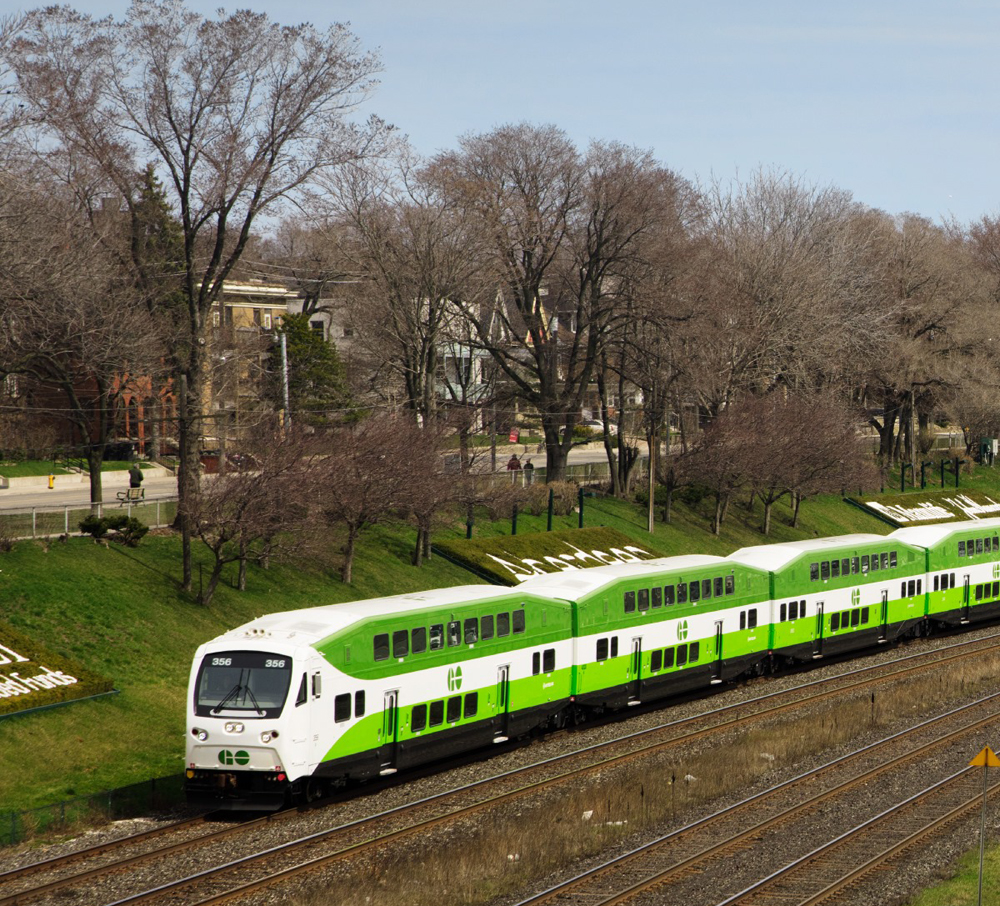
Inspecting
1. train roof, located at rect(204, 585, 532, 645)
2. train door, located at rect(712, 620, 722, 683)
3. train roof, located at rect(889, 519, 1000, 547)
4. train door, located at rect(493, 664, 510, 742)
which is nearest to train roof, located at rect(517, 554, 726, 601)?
train door, located at rect(712, 620, 722, 683)

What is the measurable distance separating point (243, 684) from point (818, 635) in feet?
75.8

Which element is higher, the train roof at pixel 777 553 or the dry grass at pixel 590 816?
the train roof at pixel 777 553

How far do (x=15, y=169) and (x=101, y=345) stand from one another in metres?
5.99

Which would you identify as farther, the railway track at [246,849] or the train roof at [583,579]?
the train roof at [583,579]

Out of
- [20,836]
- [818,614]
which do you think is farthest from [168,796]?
[818,614]

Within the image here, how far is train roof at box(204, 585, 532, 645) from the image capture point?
2447 cm

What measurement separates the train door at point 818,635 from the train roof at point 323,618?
52.9 ft

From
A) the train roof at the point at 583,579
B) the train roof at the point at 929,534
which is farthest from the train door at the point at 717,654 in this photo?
the train roof at the point at 929,534

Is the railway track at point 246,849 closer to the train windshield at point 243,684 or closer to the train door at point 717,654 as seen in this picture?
the train windshield at point 243,684

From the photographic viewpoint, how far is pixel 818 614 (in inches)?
1631

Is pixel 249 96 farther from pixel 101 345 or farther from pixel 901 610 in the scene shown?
pixel 901 610

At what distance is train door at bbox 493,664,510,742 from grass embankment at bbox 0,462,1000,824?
6913mm

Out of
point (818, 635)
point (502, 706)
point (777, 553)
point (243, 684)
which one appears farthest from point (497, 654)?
point (818, 635)

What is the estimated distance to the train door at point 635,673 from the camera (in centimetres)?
3362
